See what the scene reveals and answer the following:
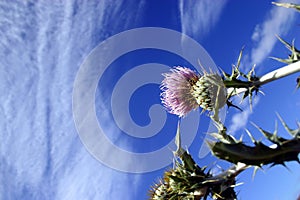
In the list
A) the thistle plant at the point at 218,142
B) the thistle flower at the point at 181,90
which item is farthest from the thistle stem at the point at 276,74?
the thistle flower at the point at 181,90

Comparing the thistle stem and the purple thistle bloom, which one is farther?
the purple thistle bloom

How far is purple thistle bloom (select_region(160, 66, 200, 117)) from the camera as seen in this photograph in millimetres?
6715

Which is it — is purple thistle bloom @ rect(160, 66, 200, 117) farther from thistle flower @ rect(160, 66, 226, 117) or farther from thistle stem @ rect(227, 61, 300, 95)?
thistle stem @ rect(227, 61, 300, 95)

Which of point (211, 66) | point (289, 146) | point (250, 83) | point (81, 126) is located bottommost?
point (289, 146)

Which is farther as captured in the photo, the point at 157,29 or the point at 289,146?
the point at 157,29

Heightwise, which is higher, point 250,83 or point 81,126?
point 81,126

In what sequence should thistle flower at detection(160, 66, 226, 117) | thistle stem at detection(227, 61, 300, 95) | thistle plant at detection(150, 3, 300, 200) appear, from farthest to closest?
thistle flower at detection(160, 66, 226, 117) → thistle stem at detection(227, 61, 300, 95) → thistle plant at detection(150, 3, 300, 200)

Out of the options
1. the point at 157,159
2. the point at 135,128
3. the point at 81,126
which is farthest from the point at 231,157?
the point at 81,126

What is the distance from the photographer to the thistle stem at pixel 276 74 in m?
4.86

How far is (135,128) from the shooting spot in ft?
21.9

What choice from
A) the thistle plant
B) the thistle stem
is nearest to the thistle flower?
the thistle plant

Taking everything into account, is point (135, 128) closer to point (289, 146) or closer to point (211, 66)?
point (211, 66)

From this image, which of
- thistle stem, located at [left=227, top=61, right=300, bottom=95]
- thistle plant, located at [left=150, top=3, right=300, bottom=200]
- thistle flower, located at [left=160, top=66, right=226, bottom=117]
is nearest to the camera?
thistle plant, located at [left=150, top=3, right=300, bottom=200]

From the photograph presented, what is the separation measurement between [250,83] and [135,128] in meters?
2.24
